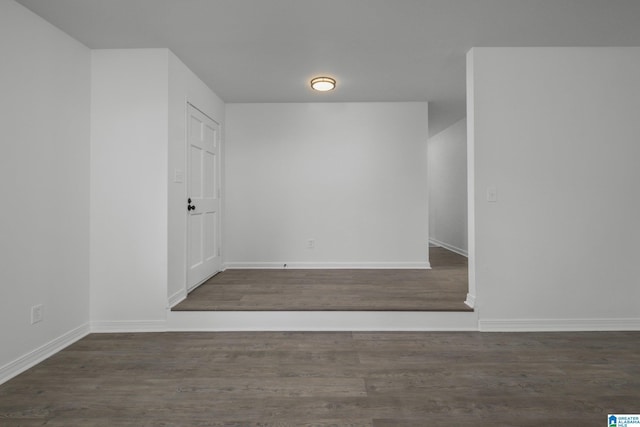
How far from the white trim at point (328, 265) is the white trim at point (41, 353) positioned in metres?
2.04

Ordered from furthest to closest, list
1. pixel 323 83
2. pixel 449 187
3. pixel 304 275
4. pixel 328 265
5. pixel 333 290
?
pixel 449 187 → pixel 328 265 → pixel 304 275 → pixel 323 83 → pixel 333 290

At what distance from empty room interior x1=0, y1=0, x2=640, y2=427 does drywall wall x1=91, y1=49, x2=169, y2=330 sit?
0.06 ft

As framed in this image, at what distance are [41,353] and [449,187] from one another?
6276 mm

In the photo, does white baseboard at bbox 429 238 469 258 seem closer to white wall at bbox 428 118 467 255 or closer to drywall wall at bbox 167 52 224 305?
white wall at bbox 428 118 467 255

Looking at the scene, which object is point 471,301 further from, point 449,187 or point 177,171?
point 449,187

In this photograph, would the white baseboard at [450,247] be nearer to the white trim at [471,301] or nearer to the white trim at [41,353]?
the white trim at [471,301]

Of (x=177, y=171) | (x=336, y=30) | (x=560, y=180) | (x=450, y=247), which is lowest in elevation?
(x=450, y=247)

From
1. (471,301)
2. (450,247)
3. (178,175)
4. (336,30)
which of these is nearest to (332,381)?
(471,301)

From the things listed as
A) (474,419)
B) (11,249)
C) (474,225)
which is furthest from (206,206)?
(474,419)

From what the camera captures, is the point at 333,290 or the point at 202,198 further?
the point at 202,198

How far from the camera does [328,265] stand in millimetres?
4680

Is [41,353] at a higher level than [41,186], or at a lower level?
lower

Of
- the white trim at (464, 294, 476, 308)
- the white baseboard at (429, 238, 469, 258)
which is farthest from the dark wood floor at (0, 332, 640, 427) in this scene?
the white baseboard at (429, 238, 469, 258)

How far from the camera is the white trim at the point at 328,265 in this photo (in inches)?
183
